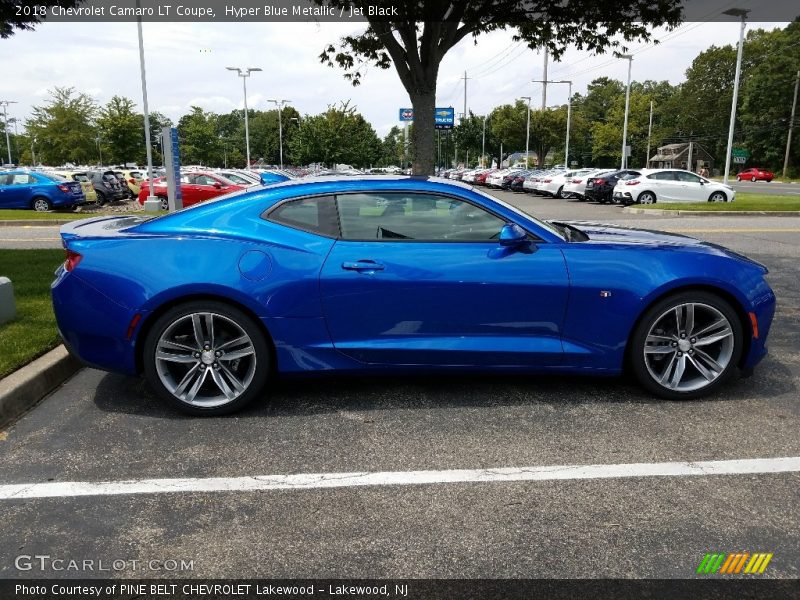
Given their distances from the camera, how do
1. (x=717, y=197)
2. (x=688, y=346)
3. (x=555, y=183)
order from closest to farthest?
(x=688, y=346) → (x=717, y=197) → (x=555, y=183)

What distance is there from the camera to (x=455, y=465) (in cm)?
328

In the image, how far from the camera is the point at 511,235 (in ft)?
12.8

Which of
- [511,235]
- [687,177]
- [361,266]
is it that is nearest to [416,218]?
[361,266]

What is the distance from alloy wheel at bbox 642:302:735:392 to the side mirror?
104 cm

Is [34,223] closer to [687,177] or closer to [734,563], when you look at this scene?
[734,563]

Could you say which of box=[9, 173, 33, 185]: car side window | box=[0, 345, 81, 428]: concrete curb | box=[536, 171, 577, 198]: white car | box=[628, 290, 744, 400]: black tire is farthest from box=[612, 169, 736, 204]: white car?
box=[0, 345, 81, 428]: concrete curb

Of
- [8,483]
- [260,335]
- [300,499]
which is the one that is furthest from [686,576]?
[8,483]

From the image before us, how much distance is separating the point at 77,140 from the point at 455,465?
2194 inches

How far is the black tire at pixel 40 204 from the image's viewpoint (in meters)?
20.6

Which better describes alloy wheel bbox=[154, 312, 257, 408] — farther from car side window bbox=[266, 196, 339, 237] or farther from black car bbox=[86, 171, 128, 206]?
black car bbox=[86, 171, 128, 206]

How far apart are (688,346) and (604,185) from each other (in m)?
23.8

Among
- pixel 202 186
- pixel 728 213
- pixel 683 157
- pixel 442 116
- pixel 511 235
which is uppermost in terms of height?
pixel 442 116

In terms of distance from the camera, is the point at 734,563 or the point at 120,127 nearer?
the point at 734,563

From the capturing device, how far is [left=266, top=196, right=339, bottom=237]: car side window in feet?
13.0
